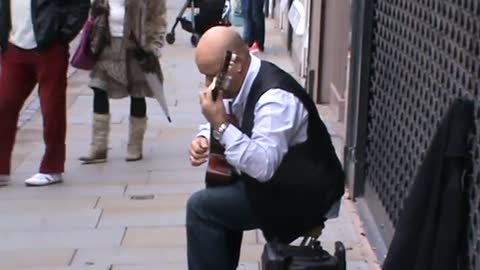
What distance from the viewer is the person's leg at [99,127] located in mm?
8062

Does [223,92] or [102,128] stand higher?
[223,92]

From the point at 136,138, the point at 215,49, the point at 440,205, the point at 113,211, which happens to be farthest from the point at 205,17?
the point at 440,205

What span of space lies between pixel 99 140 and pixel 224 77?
428 cm

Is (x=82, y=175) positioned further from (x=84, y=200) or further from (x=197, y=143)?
(x=197, y=143)

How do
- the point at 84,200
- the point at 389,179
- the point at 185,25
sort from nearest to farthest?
the point at 389,179 < the point at 84,200 < the point at 185,25

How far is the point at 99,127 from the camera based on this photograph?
810 centimetres

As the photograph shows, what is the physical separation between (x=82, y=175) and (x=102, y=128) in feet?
1.34

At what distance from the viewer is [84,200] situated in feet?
23.7

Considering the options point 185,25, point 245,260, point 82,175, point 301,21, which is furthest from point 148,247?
point 185,25

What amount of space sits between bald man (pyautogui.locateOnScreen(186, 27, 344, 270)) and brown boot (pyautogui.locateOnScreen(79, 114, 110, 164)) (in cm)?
389

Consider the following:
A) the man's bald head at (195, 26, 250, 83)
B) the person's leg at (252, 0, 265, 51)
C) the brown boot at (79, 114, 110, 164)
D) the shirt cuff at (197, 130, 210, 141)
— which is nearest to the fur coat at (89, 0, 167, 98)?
the brown boot at (79, 114, 110, 164)

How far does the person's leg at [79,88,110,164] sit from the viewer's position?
8.06 metres

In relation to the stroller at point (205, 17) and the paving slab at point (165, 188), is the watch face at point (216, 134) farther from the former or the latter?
the stroller at point (205, 17)

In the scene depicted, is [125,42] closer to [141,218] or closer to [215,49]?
[141,218]
